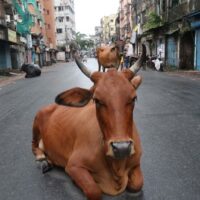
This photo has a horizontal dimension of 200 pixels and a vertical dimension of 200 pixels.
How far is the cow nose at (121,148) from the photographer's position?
2.95 m

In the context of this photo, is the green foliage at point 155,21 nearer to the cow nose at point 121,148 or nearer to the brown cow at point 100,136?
the brown cow at point 100,136

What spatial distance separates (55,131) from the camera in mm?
4672

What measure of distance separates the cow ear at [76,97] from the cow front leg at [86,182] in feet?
2.19

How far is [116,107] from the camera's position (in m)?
3.14

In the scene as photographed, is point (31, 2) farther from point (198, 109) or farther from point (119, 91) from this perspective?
point (119, 91)

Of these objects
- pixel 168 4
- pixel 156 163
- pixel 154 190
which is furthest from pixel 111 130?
pixel 168 4

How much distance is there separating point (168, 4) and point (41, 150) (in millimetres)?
28222

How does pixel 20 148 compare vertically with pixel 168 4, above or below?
below

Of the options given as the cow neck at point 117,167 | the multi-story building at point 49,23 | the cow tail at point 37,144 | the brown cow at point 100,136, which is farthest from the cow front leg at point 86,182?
the multi-story building at point 49,23

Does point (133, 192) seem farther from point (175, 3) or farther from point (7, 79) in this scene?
point (175, 3)

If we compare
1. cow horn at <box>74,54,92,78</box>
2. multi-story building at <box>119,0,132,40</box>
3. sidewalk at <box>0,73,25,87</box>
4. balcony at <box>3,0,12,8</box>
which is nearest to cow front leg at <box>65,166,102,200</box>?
cow horn at <box>74,54,92,78</box>

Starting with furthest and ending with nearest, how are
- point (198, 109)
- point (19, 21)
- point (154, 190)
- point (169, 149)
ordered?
point (19, 21)
point (198, 109)
point (169, 149)
point (154, 190)

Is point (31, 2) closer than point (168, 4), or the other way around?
point (168, 4)

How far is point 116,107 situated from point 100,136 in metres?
0.65
